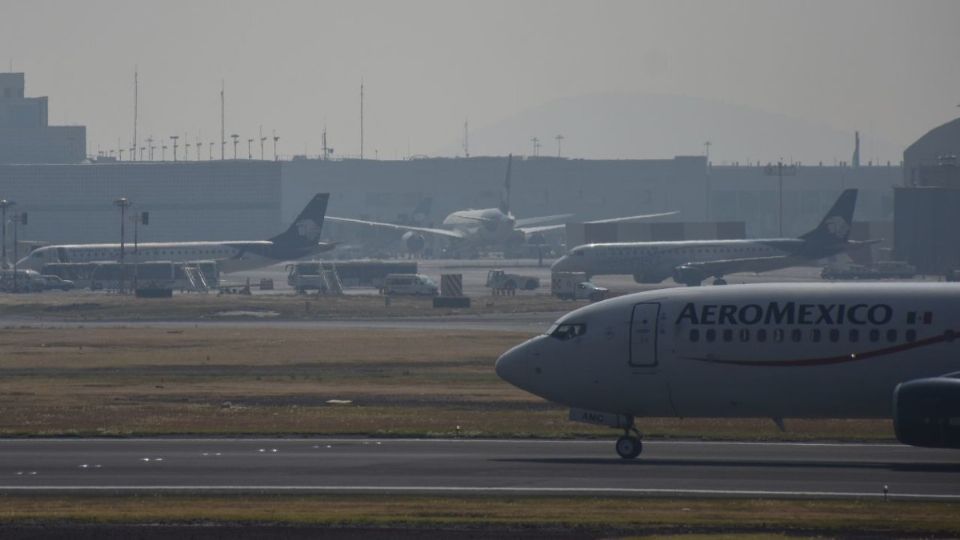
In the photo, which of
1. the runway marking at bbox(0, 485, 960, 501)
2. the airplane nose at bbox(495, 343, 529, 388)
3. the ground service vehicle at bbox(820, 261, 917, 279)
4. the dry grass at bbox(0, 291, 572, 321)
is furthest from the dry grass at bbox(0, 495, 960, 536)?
the ground service vehicle at bbox(820, 261, 917, 279)

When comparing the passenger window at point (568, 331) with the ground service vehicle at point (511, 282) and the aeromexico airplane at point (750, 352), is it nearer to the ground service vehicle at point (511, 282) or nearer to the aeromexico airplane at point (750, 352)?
the aeromexico airplane at point (750, 352)

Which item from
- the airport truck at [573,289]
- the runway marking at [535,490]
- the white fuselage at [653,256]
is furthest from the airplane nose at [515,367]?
the white fuselage at [653,256]

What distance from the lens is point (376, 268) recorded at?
161875mm

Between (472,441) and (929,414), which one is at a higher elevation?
(929,414)

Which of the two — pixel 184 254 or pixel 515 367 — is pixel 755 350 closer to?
pixel 515 367

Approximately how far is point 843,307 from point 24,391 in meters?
33.6

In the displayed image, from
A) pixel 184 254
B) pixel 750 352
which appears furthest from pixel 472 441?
pixel 184 254

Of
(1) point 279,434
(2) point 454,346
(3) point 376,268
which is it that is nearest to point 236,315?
(2) point 454,346

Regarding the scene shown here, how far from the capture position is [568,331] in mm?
40625

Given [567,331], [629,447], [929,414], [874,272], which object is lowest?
[629,447]

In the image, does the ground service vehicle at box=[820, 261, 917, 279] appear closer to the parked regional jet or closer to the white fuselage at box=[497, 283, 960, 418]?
the parked regional jet

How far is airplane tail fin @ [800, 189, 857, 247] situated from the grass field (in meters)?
58.9

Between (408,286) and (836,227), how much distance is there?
129 ft

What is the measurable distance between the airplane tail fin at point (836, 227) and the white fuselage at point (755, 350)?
106 metres
